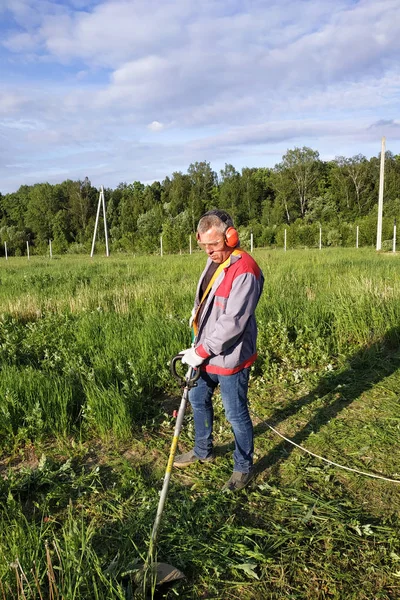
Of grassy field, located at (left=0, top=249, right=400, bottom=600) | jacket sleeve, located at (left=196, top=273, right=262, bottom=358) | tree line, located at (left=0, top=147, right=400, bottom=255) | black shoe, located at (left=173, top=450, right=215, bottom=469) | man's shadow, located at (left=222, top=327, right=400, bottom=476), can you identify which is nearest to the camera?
grassy field, located at (left=0, top=249, right=400, bottom=600)

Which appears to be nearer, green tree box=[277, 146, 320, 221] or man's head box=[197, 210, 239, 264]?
man's head box=[197, 210, 239, 264]

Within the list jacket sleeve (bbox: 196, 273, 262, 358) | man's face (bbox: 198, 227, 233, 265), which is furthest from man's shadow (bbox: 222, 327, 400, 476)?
man's face (bbox: 198, 227, 233, 265)

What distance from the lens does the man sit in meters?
2.64

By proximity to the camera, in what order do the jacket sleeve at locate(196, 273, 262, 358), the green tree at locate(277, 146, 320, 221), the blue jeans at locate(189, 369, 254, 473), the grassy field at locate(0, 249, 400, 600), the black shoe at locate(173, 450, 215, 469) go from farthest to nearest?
the green tree at locate(277, 146, 320, 221), the black shoe at locate(173, 450, 215, 469), the blue jeans at locate(189, 369, 254, 473), the jacket sleeve at locate(196, 273, 262, 358), the grassy field at locate(0, 249, 400, 600)

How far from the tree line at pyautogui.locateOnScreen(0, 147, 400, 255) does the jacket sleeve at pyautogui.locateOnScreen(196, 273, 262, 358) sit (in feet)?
110

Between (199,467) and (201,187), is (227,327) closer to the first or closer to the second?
(199,467)

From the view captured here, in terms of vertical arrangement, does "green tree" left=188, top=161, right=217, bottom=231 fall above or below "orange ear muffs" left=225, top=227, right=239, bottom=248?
above

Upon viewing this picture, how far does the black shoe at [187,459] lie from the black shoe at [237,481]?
0.33 metres

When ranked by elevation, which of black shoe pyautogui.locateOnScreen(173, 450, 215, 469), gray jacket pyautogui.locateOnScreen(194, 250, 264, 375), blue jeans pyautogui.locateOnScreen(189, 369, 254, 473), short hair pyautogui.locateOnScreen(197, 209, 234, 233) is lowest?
black shoe pyautogui.locateOnScreen(173, 450, 215, 469)

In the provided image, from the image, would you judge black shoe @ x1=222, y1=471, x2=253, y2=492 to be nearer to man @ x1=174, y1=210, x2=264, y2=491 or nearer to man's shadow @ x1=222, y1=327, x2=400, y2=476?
man @ x1=174, y1=210, x2=264, y2=491

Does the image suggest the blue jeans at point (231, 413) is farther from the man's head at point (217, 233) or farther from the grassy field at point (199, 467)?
the man's head at point (217, 233)

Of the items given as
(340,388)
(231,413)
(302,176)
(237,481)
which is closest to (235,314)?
(231,413)

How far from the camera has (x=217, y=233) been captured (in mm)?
2670

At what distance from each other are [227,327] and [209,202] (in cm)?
5441
